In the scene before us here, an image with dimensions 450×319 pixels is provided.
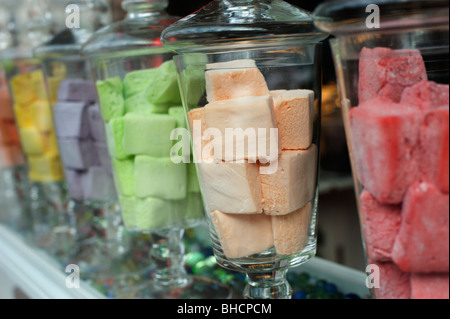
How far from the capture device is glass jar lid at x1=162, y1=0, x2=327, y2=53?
57cm

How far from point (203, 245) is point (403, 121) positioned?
769 mm

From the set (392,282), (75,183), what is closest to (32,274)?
(75,183)

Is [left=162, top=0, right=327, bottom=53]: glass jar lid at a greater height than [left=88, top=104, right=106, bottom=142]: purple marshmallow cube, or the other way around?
[left=162, top=0, right=327, bottom=53]: glass jar lid

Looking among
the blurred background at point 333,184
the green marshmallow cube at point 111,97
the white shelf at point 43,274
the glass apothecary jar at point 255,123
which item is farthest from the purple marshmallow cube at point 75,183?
the glass apothecary jar at point 255,123

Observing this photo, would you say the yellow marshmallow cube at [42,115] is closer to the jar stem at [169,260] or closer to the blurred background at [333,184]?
the blurred background at [333,184]

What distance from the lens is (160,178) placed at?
0.80 m

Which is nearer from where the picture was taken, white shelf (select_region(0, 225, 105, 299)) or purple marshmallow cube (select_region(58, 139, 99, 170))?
white shelf (select_region(0, 225, 105, 299))

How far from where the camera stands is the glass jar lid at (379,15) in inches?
15.8

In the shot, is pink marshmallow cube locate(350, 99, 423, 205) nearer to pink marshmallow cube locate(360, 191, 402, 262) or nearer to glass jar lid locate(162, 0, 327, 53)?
pink marshmallow cube locate(360, 191, 402, 262)

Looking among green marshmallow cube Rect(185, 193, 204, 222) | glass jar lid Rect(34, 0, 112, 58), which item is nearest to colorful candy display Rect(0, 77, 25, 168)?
glass jar lid Rect(34, 0, 112, 58)

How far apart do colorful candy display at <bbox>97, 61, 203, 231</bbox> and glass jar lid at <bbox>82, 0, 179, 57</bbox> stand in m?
0.04

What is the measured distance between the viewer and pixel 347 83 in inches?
18.8
